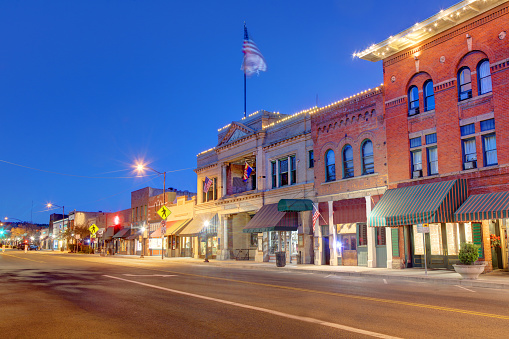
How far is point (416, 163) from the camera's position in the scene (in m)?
25.5

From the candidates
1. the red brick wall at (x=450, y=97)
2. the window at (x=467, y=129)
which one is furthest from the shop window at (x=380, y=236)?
the window at (x=467, y=129)

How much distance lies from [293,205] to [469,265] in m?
13.9

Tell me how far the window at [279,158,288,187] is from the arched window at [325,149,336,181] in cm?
473

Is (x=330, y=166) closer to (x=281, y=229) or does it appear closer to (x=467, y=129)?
(x=281, y=229)

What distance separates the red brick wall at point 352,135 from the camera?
90.2 feet

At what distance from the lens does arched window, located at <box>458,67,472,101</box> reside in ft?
76.7

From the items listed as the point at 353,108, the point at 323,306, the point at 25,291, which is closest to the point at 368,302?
the point at 323,306

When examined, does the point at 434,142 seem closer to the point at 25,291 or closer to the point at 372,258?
the point at 372,258

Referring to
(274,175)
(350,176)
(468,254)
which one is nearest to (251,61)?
(274,175)

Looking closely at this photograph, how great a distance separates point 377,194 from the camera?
27188 mm

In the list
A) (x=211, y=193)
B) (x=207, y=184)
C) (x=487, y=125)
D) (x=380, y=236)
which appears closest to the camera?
(x=487, y=125)

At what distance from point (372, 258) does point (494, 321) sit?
18.4 m

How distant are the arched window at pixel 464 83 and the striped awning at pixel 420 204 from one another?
4541 millimetres

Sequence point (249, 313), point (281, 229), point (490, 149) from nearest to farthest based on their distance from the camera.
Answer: point (249, 313)
point (490, 149)
point (281, 229)
